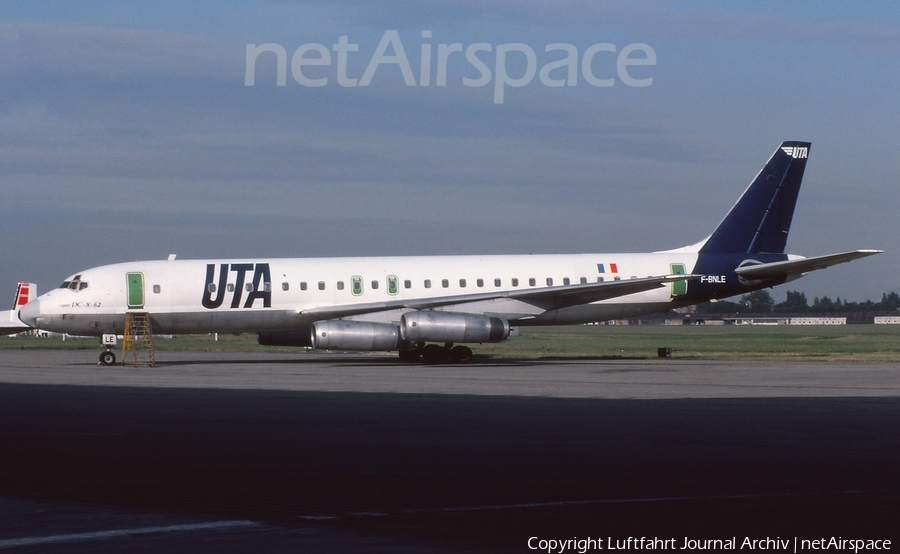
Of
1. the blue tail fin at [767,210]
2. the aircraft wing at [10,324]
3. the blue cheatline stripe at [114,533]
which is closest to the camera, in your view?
the blue cheatline stripe at [114,533]

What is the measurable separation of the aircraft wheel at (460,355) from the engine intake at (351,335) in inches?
127

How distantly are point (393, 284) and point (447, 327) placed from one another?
3.27 meters

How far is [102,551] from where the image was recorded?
611cm

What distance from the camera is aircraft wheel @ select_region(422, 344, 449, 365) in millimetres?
32562

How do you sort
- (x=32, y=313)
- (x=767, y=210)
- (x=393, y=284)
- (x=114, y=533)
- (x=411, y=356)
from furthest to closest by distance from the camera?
(x=767, y=210), (x=411, y=356), (x=393, y=284), (x=32, y=313), (x=114, y=533)

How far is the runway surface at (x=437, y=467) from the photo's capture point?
22.0ft

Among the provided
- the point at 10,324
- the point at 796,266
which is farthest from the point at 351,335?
the point at 10,324

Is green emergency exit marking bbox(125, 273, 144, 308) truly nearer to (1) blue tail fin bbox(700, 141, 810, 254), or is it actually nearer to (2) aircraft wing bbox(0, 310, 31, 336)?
(1) blue tail fin bbox(700, 141, 810, 254)

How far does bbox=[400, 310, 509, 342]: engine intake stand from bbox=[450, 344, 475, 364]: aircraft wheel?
205 centimetres

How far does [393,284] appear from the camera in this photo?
107 ft

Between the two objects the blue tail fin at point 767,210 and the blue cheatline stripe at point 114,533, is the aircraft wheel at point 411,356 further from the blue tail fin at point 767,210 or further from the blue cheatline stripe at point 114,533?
the blue cheatline stripe at point 114,533

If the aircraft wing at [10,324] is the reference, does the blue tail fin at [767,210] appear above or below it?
above

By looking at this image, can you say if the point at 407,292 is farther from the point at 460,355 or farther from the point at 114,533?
the point at 114,533

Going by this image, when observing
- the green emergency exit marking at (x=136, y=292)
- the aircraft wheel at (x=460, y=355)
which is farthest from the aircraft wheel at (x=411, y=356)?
the green emergency exit marking at (x=136, y=292)
